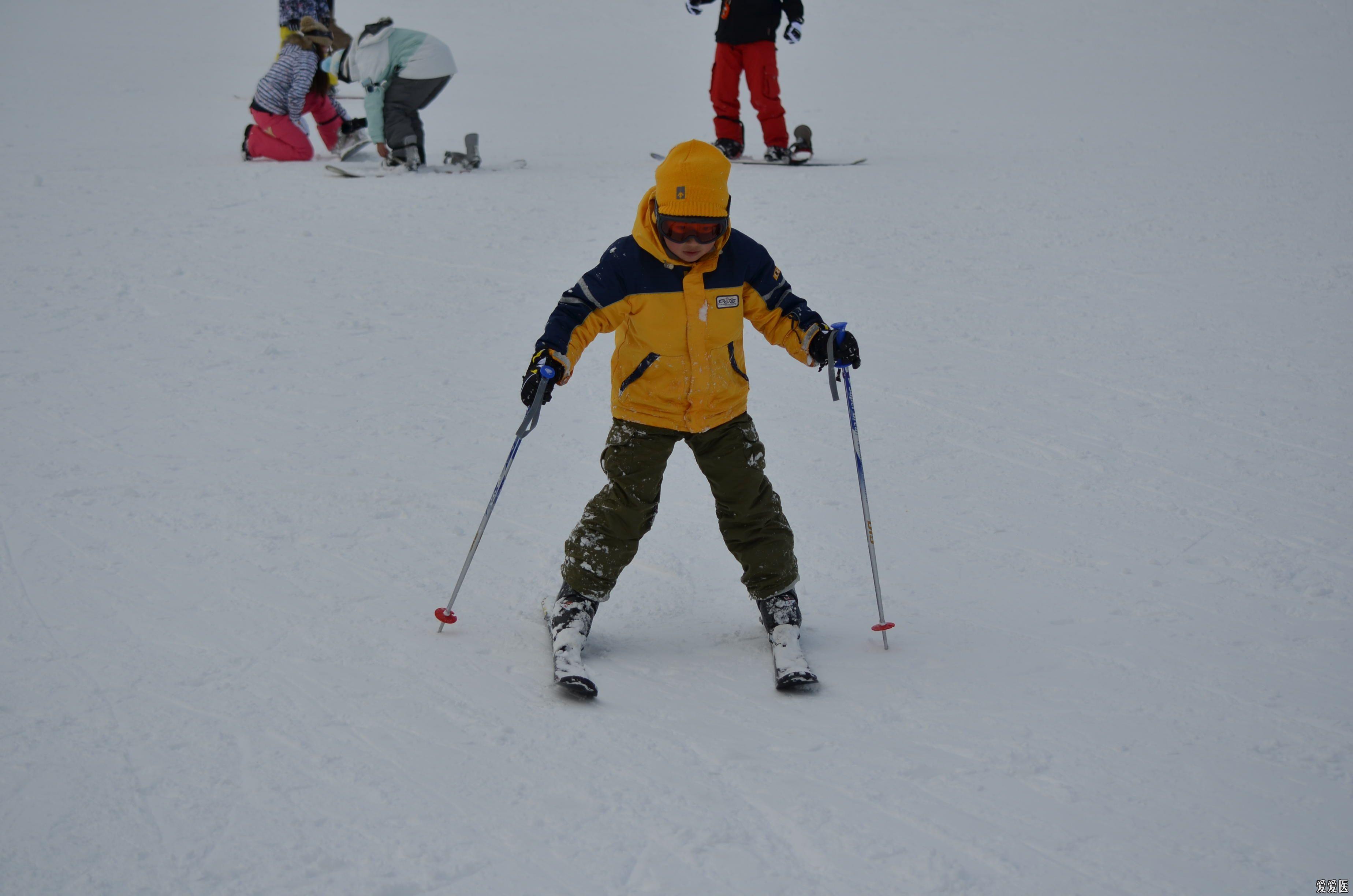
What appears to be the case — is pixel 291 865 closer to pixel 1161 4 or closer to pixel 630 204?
pixel 630 204

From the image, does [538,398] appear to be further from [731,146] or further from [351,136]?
[351,136]

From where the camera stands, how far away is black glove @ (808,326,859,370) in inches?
122

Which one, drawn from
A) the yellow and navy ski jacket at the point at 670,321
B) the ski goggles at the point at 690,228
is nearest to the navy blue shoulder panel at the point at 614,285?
the yellow and navy ski jacket at the point at 670,321

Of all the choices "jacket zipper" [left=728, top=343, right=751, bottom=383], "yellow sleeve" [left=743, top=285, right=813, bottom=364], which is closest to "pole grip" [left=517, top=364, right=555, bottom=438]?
"jacket zipper" [left=728, top=343, right=751, bottom=383]

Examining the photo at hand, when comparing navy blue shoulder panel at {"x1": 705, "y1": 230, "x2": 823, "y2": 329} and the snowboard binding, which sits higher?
the snowboard binding

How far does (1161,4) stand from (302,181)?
45.7ft

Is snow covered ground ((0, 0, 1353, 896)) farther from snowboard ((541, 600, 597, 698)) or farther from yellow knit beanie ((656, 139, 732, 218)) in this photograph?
yellow knit beanie ((656, 139, 732, 218))

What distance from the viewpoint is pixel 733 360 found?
3.12 meters

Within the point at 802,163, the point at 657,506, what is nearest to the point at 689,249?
the point at 657,506

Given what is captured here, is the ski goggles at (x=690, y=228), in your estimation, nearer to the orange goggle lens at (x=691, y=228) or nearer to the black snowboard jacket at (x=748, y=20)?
the orange goggle lens at (x=691, y=228)

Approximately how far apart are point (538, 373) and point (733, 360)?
2.01 feet

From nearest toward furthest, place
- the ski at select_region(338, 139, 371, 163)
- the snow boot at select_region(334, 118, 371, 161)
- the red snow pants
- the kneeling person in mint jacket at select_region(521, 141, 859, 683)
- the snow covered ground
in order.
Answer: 1. the snow covered ground
2. the kneeling person in mint jacket at select_region(521, 141, 859, 683)
3. the red snow pants
4. the ski at select_region(338, 139, 371, 163)
5. the snow boot at select_region(334, 118, 371, 161)

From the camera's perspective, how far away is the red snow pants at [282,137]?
9016 mm

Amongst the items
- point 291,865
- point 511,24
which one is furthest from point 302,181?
point 511,24
